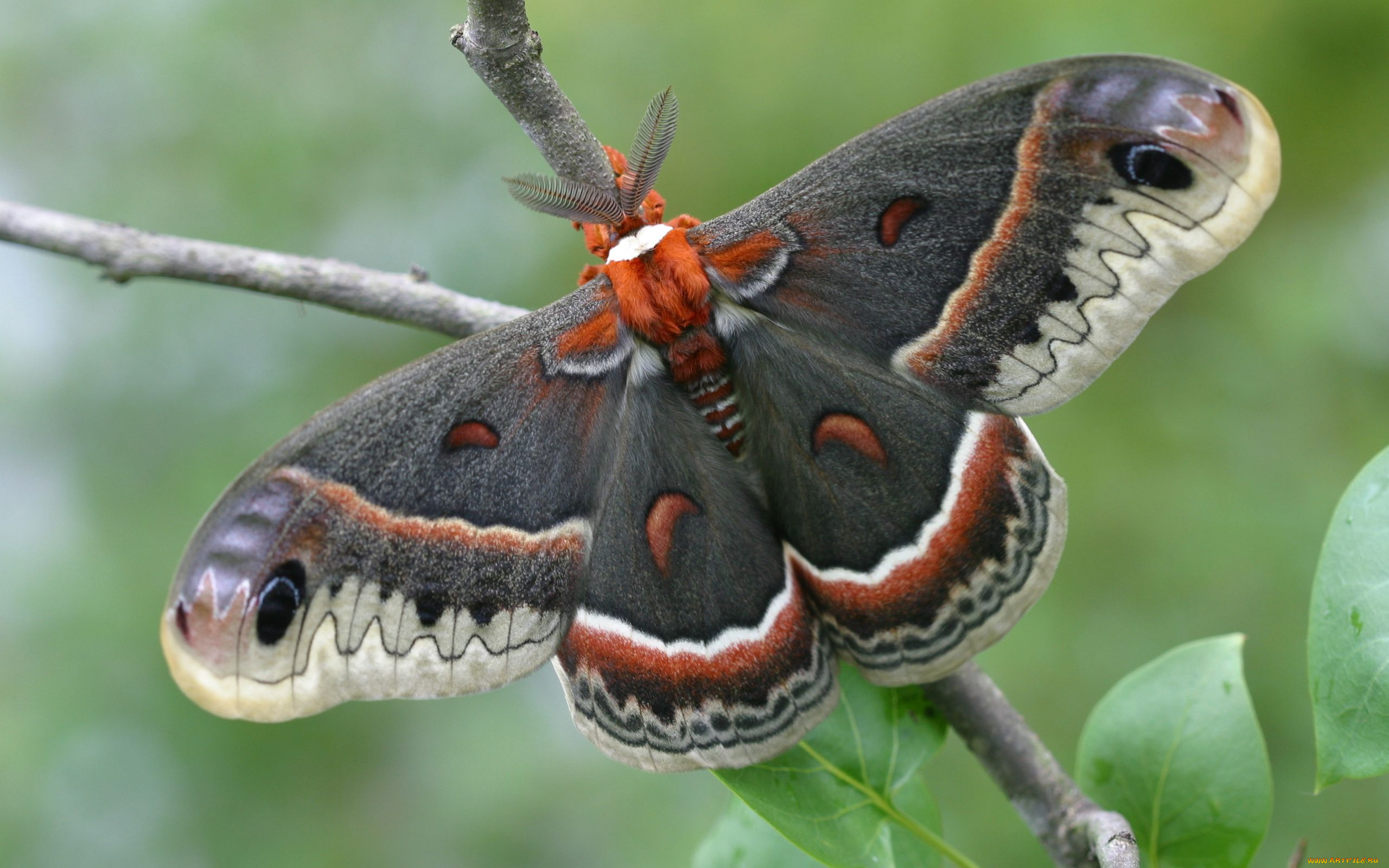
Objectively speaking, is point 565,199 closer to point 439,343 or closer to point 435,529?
point 435,529

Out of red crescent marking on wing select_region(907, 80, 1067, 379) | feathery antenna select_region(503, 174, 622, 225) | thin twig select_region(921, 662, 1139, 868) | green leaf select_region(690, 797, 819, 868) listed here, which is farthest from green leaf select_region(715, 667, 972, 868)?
feathery antenna select_region(503, 174, 622, 225)

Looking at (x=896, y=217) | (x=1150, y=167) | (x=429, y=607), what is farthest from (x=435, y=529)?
(x=1150, y=167)

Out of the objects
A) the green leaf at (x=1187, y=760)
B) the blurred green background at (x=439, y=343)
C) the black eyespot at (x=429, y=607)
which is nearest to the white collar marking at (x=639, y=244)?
the black eyespot at (x=429, y=607)

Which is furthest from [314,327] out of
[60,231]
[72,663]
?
[60,231]

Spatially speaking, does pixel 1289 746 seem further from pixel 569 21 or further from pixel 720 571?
pixel 569 21

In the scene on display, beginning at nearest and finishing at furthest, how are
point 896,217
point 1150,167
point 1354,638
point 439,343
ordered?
point 1354,638
point 1150,167
point 896,217
point 439,343
